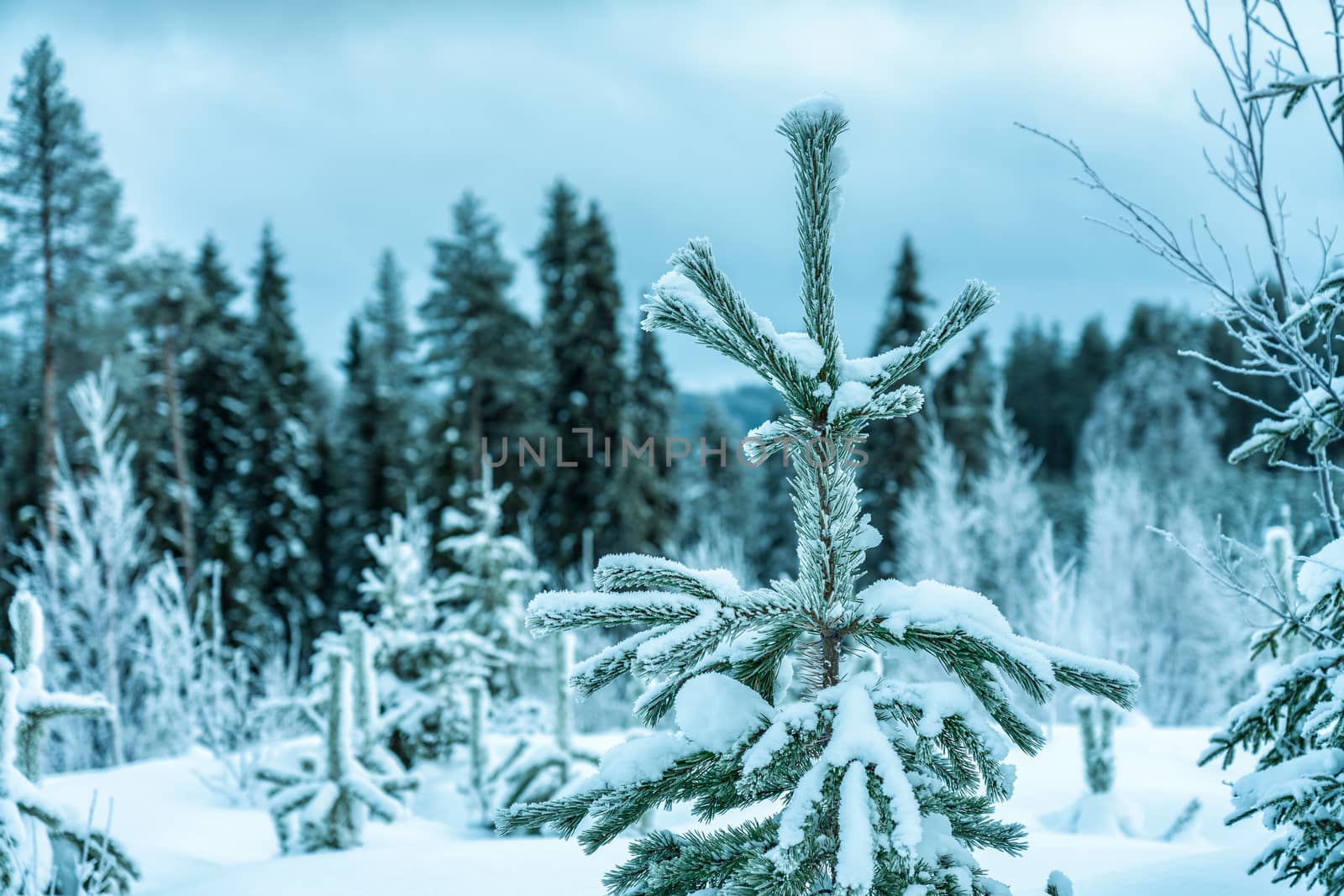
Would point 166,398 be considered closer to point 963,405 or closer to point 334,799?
point 334,799

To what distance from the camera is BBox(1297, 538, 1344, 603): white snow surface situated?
2.35m

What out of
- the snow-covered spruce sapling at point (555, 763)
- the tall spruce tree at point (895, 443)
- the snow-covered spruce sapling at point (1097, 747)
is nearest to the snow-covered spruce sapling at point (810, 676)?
the snow-covered spruce sapling at point (555, 763)

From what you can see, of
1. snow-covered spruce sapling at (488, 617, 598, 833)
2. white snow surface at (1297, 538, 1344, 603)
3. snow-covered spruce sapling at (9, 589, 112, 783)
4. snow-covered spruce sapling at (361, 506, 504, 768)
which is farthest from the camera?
snow-covered spruce sapling at (361, 506, 504, 768)

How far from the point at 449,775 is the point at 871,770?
27.8ft

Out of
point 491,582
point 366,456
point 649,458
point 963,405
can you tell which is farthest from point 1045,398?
point 491,582

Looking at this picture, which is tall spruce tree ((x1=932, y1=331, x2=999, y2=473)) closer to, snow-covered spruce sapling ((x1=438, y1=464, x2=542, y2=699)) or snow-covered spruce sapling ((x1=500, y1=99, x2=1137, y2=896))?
snow-covered spruce sapling ((x1=438, y1=464, x2=542, y2=699))

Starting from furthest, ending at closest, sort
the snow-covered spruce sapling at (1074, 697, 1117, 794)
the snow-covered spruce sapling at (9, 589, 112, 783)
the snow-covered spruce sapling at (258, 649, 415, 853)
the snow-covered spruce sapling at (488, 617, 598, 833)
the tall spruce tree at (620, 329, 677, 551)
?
the tall spruce tree at (620, 329, 677, 551), the snow-covered spruce sapling at (488, 617, 598, 833), the snow-covered spruce sapling at (1074, 697, 1117, 794), the snow-covered spruce sapling at (258, 649, 415, 853), the snow-covered spruce sapling at (9, 589, 112, 783)

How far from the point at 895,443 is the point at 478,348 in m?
10.7

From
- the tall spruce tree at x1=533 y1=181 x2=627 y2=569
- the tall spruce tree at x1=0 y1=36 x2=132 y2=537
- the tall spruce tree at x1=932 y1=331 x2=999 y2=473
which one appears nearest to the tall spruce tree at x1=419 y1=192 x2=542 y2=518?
the tall spruce tree at x1=533 y1=181 x2=627 y2=569

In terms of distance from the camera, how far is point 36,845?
346 cm

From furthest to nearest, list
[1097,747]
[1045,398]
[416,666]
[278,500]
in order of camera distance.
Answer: [1045,398] < [278,500] < [416,666] < [1097,747]

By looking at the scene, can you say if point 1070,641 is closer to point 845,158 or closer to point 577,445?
point 577,445

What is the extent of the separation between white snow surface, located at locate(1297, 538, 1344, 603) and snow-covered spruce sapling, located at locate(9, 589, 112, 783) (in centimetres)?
480

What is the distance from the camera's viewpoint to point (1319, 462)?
8.48 ft
